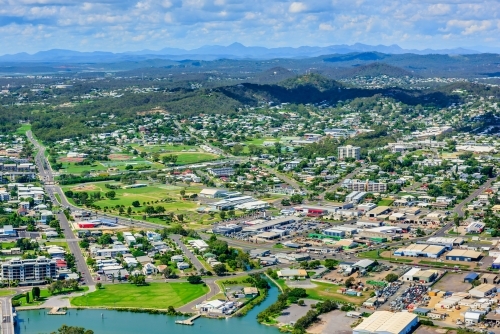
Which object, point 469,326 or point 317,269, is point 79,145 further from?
point 469,326

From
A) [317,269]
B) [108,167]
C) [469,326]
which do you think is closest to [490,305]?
[469,326]

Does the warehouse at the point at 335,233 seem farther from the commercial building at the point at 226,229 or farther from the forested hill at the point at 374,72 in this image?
the forested hill at the point at 374,72

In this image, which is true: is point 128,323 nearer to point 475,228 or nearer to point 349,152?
point 475,228

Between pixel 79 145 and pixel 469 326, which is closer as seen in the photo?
pixel 469 326

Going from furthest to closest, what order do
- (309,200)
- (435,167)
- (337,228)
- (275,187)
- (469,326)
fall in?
1. (435,167)
2. (275,187)
3. (309,200)
4. (337,228)
5. (469,326)

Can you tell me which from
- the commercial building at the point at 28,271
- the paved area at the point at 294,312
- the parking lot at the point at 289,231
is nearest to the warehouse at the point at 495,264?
the paved area at the point at 294,312

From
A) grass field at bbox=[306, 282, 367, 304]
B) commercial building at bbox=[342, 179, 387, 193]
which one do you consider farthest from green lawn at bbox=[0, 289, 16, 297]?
commercial building at bbox=[342, 179, 387, 193]
